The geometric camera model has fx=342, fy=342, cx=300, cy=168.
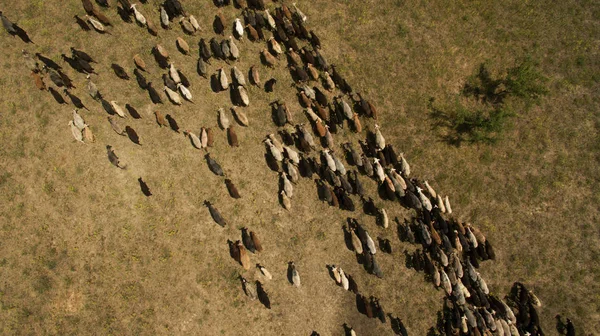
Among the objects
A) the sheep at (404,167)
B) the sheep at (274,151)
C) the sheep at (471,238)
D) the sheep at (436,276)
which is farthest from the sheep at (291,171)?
the sheep at (471,238)

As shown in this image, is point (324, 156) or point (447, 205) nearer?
point (324, 156)

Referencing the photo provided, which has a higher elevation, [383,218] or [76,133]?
[383,218]

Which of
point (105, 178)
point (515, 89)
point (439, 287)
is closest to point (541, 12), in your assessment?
point (515, 89)

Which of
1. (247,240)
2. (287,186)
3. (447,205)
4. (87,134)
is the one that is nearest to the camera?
(87,134)

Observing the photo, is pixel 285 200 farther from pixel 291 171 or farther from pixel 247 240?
pixel 247 240

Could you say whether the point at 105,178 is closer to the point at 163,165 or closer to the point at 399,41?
the point at 163,165

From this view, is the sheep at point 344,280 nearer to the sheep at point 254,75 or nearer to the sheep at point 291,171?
the sheep at point 291,171

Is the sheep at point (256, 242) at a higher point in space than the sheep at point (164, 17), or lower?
lower

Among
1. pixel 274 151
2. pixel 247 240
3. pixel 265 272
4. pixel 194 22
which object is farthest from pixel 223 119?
pixel 265 272

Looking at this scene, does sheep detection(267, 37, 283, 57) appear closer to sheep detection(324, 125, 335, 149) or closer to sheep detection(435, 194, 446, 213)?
sheep detection(324, 125, 335, 149)
